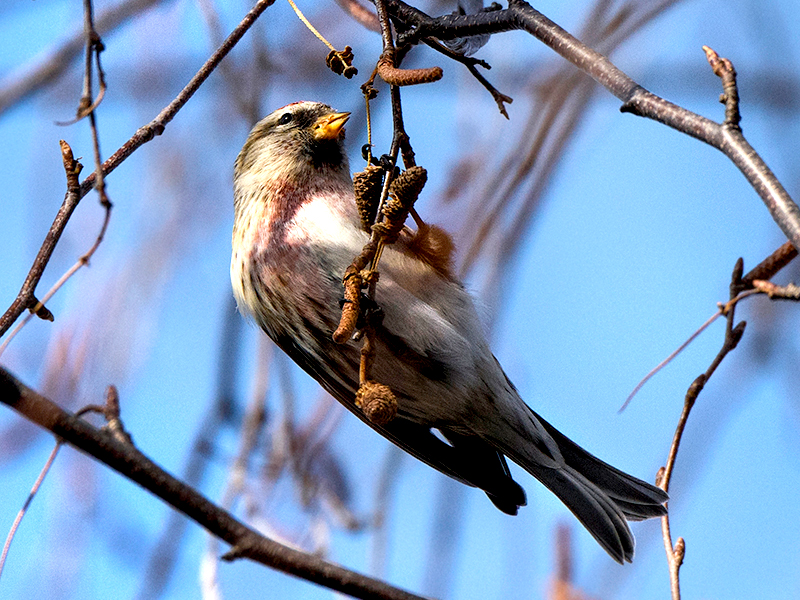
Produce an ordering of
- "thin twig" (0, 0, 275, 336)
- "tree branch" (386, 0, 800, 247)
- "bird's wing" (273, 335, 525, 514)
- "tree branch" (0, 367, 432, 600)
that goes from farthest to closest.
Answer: "bird's wing" (273, 335, 525, 514) → "thin twig" (0, 0, 275, 336) → "tree branch" (386, 0, 800, 247) → "tree branch" (0, 367, 432, 600)

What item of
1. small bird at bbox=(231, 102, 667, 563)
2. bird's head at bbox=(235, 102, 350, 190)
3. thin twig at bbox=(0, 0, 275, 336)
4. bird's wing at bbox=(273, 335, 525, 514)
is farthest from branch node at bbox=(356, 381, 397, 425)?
bird's head at bbox=(235, 102, 350, 190)

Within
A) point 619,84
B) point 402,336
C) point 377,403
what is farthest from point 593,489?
point 619,84

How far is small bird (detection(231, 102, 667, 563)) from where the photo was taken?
2338mm

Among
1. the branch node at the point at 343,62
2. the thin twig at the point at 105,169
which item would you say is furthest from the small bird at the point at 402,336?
the thin twig at the point at 105,169

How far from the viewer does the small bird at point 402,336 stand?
234 centimetres

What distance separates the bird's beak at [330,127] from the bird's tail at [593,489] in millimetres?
1083

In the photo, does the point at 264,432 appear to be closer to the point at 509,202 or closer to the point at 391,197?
the point at 509,202

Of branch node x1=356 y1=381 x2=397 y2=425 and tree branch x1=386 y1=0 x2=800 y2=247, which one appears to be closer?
tree branch x1=386 y1=0 x2=800 y2=247

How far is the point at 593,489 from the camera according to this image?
8.70 ft

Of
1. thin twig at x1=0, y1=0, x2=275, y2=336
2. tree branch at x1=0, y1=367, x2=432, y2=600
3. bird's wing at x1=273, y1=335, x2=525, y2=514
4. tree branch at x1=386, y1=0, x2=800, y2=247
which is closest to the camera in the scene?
tree branch at x1=0, y1=367, x2=432, y2=600

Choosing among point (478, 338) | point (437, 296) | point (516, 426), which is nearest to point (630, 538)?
point (516, 426)

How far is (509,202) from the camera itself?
7.61 ft

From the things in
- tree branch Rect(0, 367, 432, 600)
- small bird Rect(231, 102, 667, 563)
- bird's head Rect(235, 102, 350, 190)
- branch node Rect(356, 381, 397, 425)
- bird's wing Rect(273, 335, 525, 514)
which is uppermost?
bird's head Rect(235, 102, 350, 190)

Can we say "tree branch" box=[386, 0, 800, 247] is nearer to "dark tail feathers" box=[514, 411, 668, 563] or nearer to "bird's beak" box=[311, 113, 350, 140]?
"bird's beak" box=[311, 113, 350, 140]
